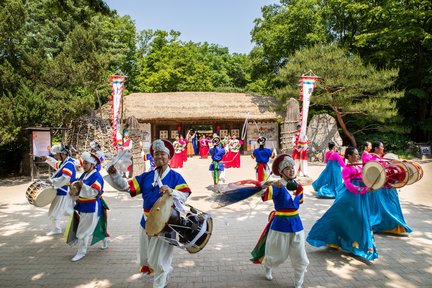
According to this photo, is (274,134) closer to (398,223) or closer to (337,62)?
(337,62)

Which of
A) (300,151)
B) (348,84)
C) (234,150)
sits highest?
(348,84)

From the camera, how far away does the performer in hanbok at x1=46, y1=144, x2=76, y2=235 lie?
5660mm

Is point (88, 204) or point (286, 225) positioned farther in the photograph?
point (88, 204)

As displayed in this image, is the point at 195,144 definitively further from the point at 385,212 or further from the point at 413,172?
the point at 413,172

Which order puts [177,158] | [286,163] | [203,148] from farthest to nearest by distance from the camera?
[203,148] < [177,158] < [286,163]

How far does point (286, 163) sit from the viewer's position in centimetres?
395

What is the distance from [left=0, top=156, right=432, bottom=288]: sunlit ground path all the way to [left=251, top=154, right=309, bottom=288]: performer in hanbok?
39 centimetres

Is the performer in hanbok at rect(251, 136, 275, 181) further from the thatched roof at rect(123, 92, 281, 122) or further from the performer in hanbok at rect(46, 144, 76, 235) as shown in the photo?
the thatched roof at rect(123, 92, 281, 122)

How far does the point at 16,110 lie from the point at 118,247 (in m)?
8.74

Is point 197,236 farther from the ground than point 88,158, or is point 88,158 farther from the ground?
point 88,158

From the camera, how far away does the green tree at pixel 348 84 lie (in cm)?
1820

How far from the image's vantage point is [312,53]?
1981 centimetres

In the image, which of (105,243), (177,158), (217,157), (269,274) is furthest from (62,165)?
(177,158)

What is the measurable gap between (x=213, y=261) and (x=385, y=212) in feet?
11.4
